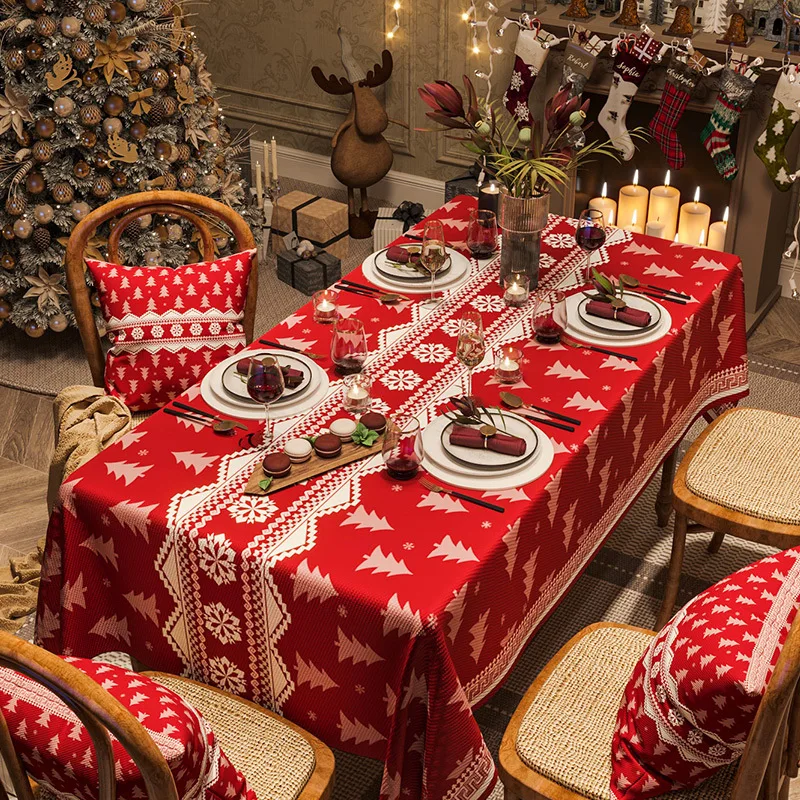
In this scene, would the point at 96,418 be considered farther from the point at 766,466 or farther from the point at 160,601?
the point at 766,466

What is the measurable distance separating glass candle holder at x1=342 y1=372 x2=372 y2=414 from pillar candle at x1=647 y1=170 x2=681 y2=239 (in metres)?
2.36

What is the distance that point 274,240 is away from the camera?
4816 mm

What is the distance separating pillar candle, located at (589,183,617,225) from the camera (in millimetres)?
4414

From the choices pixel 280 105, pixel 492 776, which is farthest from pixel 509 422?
pixel 280 105

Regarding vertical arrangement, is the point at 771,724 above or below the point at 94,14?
below

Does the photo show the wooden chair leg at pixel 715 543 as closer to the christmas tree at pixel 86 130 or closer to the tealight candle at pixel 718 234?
the tealight candle at pixel 718 234

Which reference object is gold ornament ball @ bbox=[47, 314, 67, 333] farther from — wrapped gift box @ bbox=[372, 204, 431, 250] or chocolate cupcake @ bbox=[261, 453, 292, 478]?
chocolate cupcake @ bbox=[261, 453, 292, 478]

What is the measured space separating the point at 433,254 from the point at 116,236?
33.3 inches

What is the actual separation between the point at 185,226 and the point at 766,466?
2381 millimetres

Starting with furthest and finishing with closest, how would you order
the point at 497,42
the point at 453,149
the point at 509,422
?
1. the point at 453,149
2. the point at 497,42
3. the point at 509,422

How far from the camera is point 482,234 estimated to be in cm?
294

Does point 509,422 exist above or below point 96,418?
above

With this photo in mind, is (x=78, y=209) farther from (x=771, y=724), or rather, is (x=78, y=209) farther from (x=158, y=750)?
(x=771, y=724)

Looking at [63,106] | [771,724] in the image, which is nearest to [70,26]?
[63,106]
